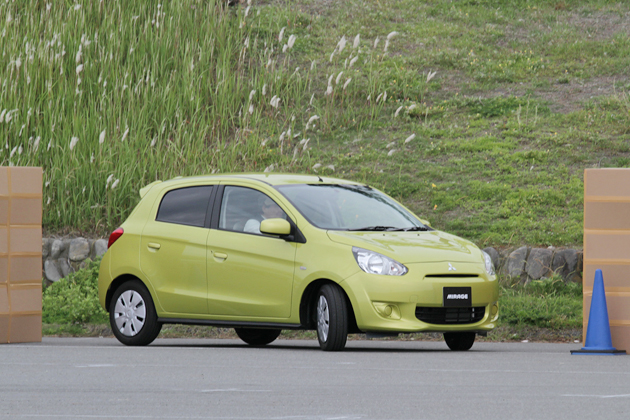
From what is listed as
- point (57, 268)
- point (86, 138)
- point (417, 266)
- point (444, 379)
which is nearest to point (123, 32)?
point (86, 138)

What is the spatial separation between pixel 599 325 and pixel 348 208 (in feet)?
9.27

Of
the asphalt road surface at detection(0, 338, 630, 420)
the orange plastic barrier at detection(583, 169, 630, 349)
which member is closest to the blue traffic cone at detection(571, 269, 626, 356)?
the asphalt road surface at detection(0, 338, 630, 420)

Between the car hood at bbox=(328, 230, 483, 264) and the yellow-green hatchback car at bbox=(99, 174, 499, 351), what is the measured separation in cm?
2

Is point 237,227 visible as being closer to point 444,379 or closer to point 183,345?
point 183,345

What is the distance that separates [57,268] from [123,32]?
26.7 ft

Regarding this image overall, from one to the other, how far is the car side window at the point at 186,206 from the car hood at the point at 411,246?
5.66 ft

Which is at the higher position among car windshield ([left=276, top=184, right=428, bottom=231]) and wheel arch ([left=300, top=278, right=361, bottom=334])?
car windshield ([left=276, top=184, right=428, bottom=231])

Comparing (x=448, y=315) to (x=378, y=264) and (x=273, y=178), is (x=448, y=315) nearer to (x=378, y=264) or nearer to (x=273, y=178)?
(x=378, y=264)

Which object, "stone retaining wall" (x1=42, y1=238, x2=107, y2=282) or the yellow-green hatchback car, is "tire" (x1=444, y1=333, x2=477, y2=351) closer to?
the yellow-green hatchback car

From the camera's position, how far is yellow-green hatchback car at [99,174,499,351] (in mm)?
10109

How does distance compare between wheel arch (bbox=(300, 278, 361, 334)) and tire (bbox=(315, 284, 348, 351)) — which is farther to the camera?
wheel arch (bbox=(300, 278, 361, 334))

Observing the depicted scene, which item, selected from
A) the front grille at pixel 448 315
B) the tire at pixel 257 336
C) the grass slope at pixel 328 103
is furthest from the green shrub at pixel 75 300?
the front grille at pixel 448 315

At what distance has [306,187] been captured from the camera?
1143cm

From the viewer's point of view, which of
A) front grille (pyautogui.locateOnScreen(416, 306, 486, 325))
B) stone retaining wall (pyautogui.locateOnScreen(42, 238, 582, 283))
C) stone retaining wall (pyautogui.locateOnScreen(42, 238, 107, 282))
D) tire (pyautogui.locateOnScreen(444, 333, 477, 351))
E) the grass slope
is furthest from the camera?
the grass slope
